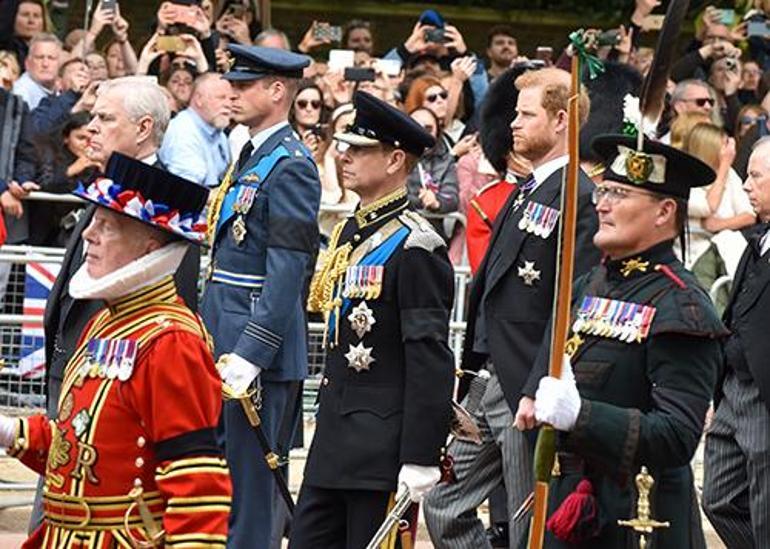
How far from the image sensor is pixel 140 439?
5633mm

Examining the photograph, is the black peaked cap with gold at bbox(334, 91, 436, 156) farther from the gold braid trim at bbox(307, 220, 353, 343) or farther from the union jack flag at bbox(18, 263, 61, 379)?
the union jack flag at bbox(18, 263, 61, 379)

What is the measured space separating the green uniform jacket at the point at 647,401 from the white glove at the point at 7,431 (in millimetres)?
1621

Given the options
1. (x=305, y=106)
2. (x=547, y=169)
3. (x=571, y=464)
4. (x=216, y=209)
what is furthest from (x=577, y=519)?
(x=305, y=106)

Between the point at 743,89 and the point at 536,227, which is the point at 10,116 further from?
the point at 743,89

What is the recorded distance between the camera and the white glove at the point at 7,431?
5820 millimetres

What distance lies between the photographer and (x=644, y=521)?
6.57 metres

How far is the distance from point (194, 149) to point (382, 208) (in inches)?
217

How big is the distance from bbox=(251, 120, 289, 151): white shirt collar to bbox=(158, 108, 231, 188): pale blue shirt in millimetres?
4005

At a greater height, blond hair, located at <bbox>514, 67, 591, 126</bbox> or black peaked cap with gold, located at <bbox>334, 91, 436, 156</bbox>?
blond hair, located at <bbox>514, 67, 591, 126</bbox>

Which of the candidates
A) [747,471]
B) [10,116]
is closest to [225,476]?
[747,471]

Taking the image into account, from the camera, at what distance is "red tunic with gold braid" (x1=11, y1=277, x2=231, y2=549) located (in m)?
5.50

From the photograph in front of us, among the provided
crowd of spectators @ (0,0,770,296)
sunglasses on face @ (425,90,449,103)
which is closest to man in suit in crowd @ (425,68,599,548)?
crowd of spectators @ (0,0,770,296)

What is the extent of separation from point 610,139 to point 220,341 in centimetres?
238

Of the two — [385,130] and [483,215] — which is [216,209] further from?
[483,215]
